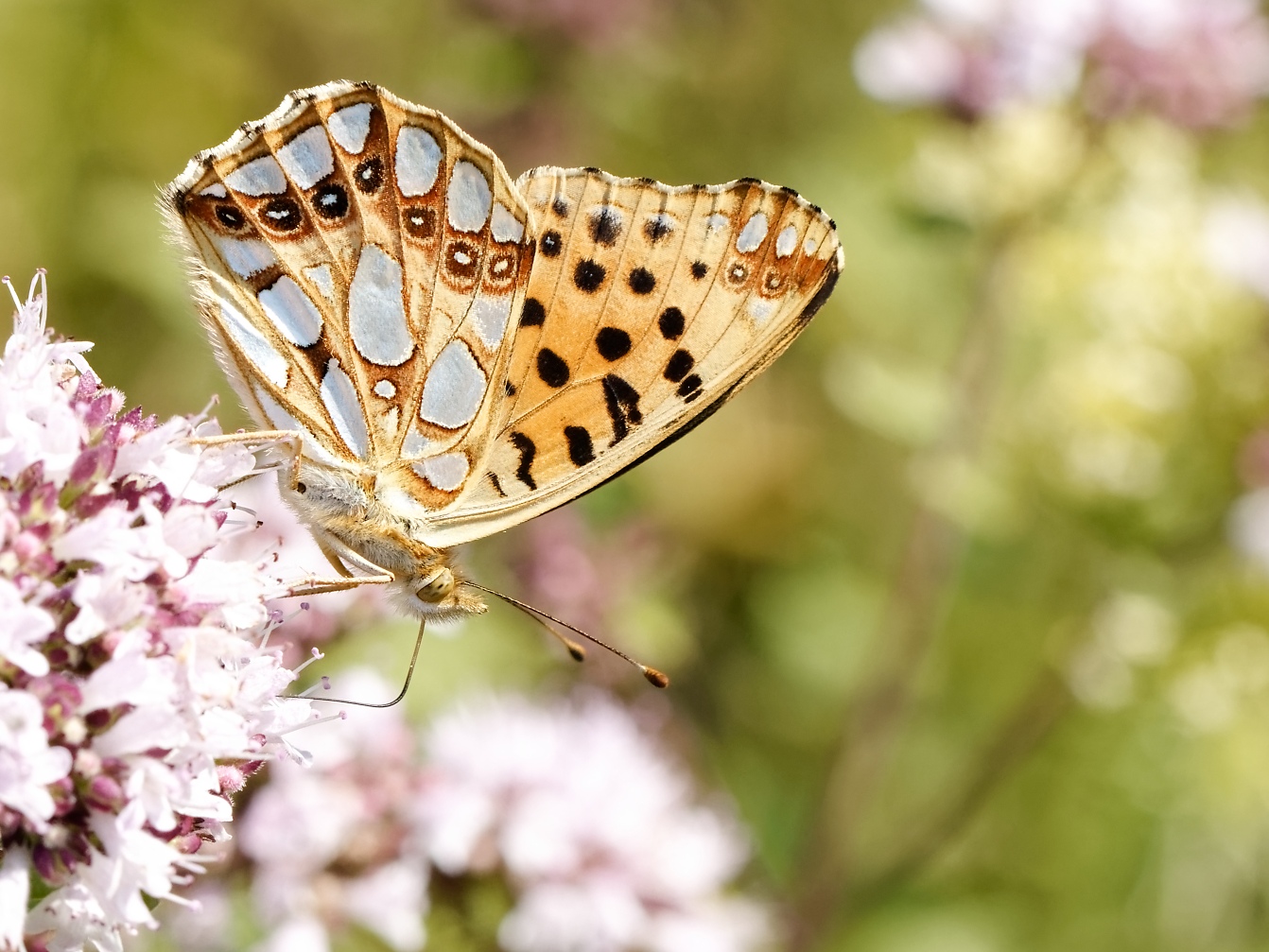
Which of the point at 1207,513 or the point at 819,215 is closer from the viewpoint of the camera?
the point at 819,215

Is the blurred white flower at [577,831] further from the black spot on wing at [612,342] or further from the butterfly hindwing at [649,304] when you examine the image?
the black spot on wing at [612,342]

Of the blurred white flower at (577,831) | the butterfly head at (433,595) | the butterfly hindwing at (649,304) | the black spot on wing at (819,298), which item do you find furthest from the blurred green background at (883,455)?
the black spot on wing at (819,298)

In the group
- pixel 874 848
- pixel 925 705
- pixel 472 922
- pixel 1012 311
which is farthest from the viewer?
pixel 925 705

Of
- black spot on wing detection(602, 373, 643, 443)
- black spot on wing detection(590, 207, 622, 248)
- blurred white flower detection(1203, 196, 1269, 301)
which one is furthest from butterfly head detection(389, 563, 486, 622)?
blurred white flower detection(1203, 196, 1269, 301)

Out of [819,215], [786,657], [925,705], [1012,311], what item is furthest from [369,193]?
[925,705]

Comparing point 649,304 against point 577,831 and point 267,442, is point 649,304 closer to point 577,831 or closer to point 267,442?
point 267,442

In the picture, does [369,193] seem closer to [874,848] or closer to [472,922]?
[472,922]

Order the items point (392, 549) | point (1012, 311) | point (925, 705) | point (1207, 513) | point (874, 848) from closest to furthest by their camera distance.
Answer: point (392, 549)
point (1207, 513)
point (1012, 311)
point (874, 848)
point (925, 705)
